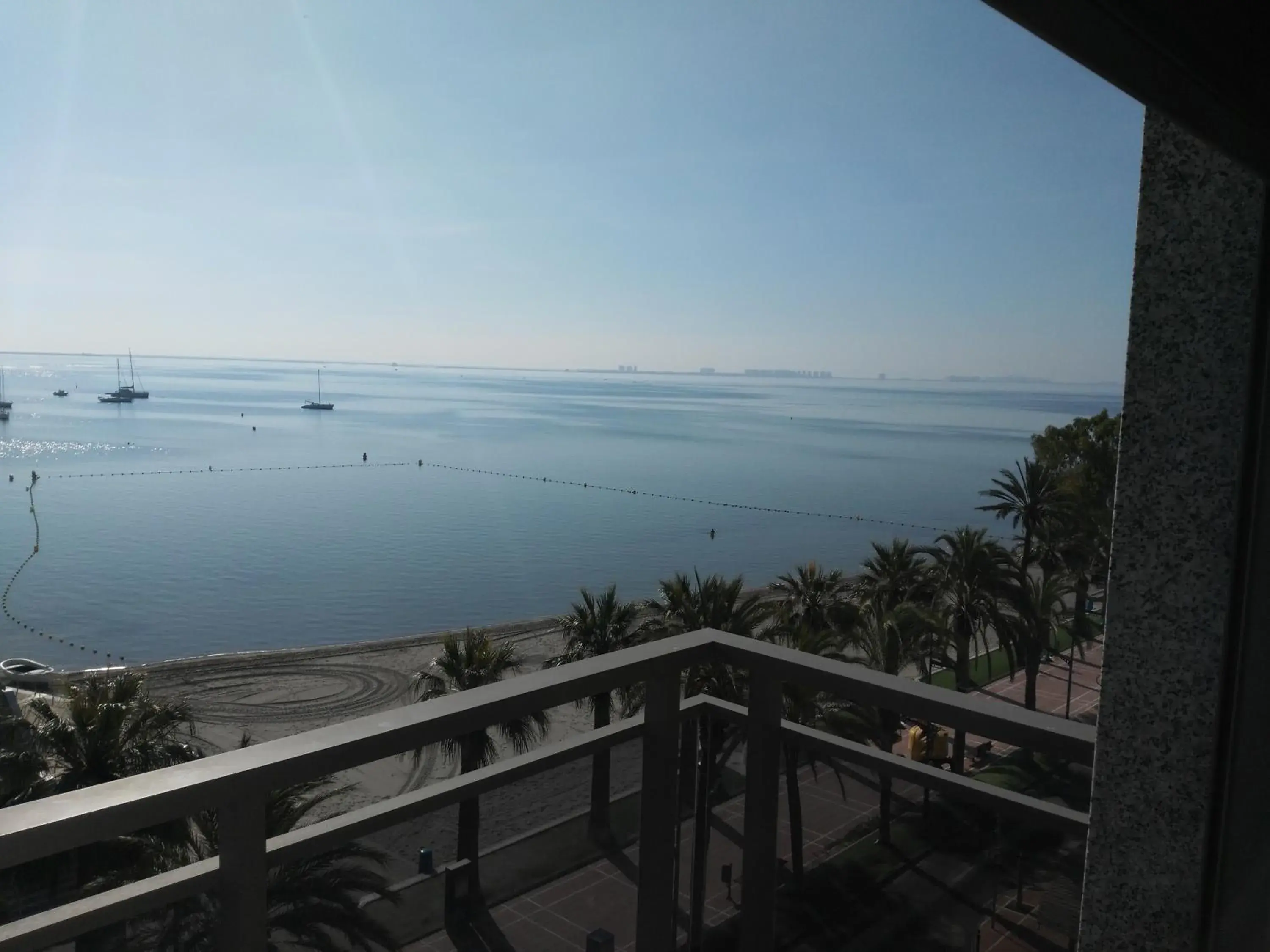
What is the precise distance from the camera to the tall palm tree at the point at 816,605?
17109mm

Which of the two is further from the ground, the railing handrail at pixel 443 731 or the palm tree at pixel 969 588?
the railing handrail at pixel 443 731

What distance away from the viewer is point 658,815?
6.00 feet

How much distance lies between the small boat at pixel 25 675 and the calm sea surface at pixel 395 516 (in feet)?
8.22

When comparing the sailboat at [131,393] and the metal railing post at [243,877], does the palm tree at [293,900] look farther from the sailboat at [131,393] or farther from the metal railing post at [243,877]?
the sailboat at [131,393]

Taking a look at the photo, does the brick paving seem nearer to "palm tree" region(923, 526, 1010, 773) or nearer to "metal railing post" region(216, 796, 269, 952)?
"metal railing post" region(216, 796, 269, 952)

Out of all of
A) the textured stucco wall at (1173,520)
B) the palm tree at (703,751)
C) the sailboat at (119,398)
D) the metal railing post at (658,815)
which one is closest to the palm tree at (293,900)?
the metal railing post at (658,815)

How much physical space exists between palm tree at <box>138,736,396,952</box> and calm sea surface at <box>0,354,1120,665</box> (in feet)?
99.8

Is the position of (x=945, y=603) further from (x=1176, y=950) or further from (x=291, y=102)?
(x=291, y=102)

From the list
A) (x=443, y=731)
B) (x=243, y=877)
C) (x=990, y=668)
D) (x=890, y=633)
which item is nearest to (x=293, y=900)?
(x=243, y=877)

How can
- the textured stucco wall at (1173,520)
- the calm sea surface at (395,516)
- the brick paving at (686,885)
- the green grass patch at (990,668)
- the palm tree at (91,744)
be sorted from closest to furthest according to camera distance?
the textured stucco wall at (1173,520) < the brick paving at (686,885) < the palm tree at (91,744) < the green grass patch at (990,668) < the calm sea surface at (395,516)

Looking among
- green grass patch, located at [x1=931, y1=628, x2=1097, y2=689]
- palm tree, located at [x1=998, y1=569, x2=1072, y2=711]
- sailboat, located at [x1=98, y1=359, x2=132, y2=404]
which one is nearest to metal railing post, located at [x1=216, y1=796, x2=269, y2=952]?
palm tree, located at [x1=998, y1=569, x2=1072, y2=711]

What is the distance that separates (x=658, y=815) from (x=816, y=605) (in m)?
16.0

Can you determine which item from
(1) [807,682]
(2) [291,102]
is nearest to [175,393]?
(2) [291,102]

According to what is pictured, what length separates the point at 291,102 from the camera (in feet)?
86.9
